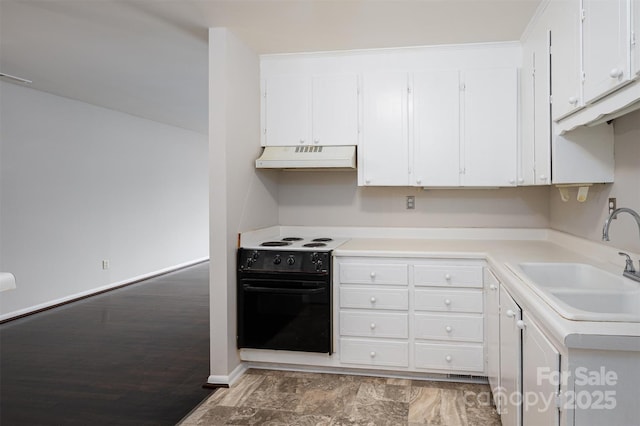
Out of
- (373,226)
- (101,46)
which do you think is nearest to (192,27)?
(101,46)

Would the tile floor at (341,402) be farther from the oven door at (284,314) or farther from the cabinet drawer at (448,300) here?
the cabinet drawer at (448,300)

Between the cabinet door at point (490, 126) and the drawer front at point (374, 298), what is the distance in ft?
3.42

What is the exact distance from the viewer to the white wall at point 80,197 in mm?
4730

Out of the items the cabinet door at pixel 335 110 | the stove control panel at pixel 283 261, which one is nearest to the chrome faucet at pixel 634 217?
the stove control panel at pixel 283 261

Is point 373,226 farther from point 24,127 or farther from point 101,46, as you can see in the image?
point 24,127

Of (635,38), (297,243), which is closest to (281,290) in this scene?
(297,243)

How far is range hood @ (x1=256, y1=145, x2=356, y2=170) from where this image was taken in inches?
134

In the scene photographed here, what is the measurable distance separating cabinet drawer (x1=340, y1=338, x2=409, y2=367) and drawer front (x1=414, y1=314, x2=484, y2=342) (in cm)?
17

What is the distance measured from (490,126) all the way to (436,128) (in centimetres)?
39

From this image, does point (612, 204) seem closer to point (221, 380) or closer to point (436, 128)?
point (436, 128)

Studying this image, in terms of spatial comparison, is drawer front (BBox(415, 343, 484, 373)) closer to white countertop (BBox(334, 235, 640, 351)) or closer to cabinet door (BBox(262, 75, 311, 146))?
white countertop (BBox(334, 235, 640, 351))

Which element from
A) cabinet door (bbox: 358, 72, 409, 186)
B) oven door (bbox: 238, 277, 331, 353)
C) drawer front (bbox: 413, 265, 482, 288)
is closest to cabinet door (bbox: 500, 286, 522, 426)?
drawer front (bbox: 413, 265, 482, 288)

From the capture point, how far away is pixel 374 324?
312cm

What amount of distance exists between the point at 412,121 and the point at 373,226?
3.13 feet
